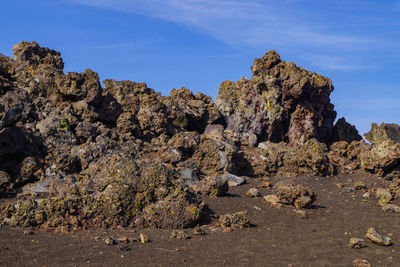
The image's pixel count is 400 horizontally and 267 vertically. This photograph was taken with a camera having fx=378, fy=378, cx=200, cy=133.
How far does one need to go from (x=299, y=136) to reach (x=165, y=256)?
23478 mm

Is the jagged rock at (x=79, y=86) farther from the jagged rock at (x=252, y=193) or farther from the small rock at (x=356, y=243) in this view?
the small rock at (x=356, y=243)

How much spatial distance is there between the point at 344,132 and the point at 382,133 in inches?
182

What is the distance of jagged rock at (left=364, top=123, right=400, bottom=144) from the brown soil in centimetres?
2439

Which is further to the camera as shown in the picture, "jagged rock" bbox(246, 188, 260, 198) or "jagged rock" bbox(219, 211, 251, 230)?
"jagged rock" bbox(246, 188, 260, 198)

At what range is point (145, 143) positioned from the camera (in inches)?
950

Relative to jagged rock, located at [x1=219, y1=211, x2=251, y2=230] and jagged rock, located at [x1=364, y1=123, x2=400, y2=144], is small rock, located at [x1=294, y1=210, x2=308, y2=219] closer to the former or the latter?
jagged rock, located at [x1=219, y1=211, x2=251, y2=230]

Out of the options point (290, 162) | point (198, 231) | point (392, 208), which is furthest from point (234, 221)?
point (290, 162)

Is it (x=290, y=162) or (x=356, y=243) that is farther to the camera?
(x=290, y=162)

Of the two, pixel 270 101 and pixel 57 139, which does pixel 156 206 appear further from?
pixel 270 101

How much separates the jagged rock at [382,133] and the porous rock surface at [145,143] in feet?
8.63

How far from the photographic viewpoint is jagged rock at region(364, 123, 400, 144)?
1476 inches

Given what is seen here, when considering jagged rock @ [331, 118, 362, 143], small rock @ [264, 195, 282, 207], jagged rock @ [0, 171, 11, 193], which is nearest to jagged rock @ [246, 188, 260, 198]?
small rock @ [264, 195, 282, 207]

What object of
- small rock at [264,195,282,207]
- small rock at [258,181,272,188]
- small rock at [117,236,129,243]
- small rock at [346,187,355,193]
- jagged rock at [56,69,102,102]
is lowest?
small rock at [117,236,129,243]

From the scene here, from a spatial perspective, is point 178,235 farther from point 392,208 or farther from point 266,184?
point 392,208
